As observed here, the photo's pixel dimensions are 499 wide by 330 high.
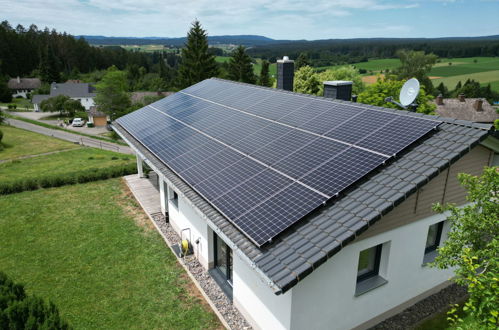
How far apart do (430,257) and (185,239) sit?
9.82 metres

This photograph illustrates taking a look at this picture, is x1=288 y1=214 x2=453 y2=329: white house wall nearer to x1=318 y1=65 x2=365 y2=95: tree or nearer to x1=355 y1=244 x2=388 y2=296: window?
x1=355 y1=244 x2=388 y2=296: window

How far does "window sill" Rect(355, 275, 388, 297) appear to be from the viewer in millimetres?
9625

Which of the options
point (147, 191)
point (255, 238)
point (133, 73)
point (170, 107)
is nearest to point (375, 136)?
point (255, 238)

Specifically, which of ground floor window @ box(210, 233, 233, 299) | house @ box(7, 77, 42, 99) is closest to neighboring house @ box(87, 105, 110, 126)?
house @ box(7, 77, 42, 99)

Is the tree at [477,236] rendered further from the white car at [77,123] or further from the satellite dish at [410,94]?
the white car at [77,123]

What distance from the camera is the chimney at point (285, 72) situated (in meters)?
20.9

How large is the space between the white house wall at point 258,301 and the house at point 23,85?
123 m

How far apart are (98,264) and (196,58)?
52.7 m

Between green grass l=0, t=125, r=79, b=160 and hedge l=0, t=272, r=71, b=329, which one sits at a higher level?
hedge l=0, t=272, r=71, b=329

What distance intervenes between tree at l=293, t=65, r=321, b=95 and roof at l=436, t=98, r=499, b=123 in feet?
70.8

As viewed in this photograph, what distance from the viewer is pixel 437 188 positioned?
10.2m

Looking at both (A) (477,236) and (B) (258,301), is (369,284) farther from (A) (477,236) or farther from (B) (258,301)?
(A) (477,236)

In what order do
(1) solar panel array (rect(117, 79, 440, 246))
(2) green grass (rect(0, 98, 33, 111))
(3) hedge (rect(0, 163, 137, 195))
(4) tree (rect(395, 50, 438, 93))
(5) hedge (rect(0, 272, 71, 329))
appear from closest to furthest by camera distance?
(5) hedge (rect(0, 272, 71, 329)) < (1) solar panel array (rect(117, 79, 440, 246)) < (3) hedge (rect(0, 163, 137, 195)) < (4) tree (rect(395, 50, 438, 93)) < (2) green grass (rect(0, 98, 33, 111))

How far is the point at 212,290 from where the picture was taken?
12250 millimetres
